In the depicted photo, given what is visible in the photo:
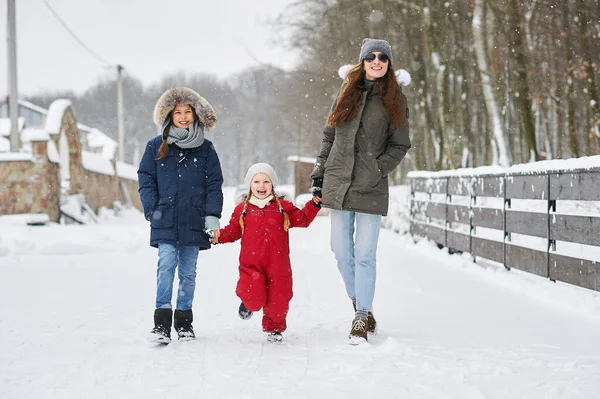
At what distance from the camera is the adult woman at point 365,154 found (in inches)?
175

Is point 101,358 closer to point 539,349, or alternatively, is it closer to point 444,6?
point 539,349

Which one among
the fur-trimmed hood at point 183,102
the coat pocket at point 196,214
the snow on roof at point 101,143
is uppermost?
the snow on roof at point 101,143

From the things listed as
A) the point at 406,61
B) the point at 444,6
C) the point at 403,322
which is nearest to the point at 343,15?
the point at 406,61

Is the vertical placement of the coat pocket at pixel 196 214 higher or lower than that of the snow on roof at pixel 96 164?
lower

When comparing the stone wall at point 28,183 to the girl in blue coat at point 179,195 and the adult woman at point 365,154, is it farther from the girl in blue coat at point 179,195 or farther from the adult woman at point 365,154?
the adult woman at point 365,154

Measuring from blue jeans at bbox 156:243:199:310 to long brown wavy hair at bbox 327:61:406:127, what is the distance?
1.32 metres

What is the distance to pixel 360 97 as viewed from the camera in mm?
4535

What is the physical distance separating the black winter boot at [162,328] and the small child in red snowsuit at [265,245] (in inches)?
18.5

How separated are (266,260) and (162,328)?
30.7 inches

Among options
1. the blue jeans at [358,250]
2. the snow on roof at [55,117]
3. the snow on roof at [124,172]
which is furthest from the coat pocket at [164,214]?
the snow on roof at [124,172]

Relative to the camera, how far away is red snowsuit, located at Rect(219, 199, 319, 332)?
4.38m

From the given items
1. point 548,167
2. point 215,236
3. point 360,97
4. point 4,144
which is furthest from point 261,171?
point 4,144

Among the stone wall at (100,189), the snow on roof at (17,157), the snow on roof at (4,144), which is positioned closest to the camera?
the snow on roof at (17,157)

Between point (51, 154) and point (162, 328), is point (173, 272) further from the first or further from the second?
point (51, 154)
